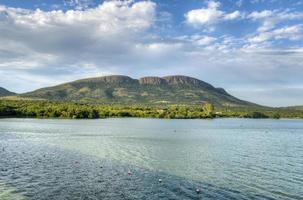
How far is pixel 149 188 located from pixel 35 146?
3828 centimetres

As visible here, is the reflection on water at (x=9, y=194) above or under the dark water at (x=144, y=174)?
under

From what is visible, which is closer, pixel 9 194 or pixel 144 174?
pixel 9 194

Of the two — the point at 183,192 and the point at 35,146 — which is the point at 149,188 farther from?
the point at 35,146

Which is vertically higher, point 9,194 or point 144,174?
point 144,174

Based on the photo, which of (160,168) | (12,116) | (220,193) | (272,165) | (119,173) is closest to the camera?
(220,193)

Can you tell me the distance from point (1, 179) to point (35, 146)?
30335 mm

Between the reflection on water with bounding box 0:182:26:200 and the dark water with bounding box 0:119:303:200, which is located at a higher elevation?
the dark water with bounding box 0:119:303:200

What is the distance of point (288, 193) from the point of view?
36.6 m

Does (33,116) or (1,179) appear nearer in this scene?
(1,179)

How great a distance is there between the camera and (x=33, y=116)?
19212 centimetres

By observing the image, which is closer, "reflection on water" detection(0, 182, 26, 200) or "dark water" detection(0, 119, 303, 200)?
"reflection on water" detection(0, 182, 26, 200)

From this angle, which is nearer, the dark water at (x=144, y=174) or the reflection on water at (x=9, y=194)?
the reflection on water at (x=9, y=194)

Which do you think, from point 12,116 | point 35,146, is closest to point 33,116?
point 12,116

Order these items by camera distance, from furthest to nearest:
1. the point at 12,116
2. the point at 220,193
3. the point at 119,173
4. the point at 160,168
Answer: the point at 12,116 → the point at 160,168 → the point at 119,173 → the point at 220,193
